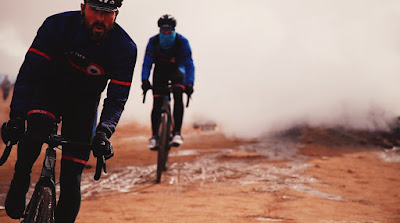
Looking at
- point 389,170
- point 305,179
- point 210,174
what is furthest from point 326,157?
point 210,174

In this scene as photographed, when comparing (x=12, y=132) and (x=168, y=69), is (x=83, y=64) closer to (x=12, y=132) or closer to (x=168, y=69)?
(x=12, y=132)

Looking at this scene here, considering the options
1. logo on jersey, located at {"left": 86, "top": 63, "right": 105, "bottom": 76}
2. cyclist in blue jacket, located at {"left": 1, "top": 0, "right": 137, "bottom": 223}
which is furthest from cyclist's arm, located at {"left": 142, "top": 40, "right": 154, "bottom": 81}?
logo on jersey, located at {"left": 86, "top": 63, "right": 105, "bottom": 76}

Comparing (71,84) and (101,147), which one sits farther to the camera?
(71,84)

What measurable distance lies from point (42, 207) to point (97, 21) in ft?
4.40

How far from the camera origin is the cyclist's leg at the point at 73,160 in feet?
9.78

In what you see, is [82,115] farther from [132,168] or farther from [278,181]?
[132,168]

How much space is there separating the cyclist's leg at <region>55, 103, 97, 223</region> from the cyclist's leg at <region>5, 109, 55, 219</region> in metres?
0.39

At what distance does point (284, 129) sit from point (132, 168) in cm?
714

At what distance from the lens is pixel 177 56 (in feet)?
22.8

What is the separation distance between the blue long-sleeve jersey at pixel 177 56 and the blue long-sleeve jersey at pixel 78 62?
3719mm

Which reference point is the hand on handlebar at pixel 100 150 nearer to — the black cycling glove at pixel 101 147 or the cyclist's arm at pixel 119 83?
the black cycling glove at pixel 101 147

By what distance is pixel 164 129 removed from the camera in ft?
21.5

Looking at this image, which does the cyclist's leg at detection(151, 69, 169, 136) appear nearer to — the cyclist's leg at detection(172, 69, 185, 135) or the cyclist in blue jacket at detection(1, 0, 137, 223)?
the cyclist's leg at detection(172, 69, 185, 135)

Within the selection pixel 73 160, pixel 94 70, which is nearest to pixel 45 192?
pixel 73 160
